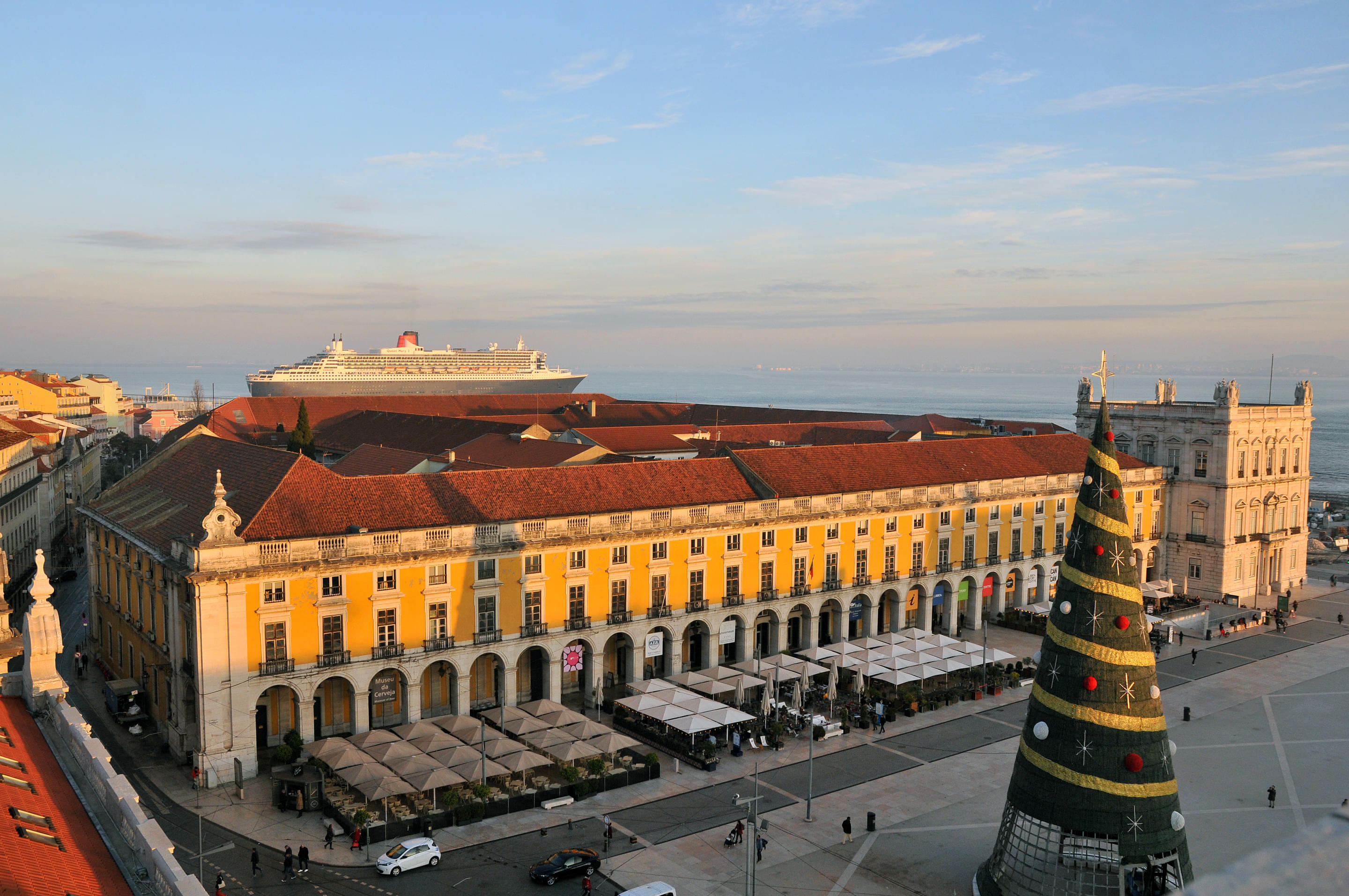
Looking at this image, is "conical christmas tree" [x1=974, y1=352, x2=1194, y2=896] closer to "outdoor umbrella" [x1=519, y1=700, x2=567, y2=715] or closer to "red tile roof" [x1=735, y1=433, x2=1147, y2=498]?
"outdoor umbrella" [x1=519, y1=700, x2=567, y2=715]

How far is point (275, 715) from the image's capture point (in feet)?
153

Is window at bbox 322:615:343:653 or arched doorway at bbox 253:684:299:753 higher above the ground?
window at bbox 322:615:343:653

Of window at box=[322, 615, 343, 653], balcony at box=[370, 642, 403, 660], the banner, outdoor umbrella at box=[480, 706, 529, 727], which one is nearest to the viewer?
outdoor umbrella at box=[480, 706, 529, 727]

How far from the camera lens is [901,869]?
117 ft

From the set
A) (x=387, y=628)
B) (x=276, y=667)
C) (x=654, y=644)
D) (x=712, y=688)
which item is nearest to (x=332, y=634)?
(x=387, y=628)

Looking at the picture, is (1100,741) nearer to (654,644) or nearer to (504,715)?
(504,715)

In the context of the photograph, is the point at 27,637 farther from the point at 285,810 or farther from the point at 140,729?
the point at 140,729

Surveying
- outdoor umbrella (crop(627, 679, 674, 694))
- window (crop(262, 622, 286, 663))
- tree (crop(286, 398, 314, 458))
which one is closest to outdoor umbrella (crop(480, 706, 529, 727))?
outdoor umbrella (crop(627, 679, 674, 694))

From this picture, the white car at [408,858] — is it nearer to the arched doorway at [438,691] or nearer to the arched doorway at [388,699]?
the arched doorway at [388,699]

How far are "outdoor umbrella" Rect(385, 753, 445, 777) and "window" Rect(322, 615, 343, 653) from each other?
288 inches

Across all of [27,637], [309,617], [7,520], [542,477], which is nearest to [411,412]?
[7,520]

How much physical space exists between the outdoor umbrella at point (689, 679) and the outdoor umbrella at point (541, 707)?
21.6ft

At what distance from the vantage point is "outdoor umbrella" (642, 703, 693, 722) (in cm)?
4678

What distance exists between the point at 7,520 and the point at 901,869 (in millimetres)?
70327
